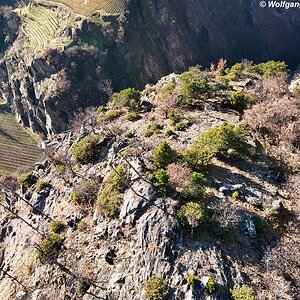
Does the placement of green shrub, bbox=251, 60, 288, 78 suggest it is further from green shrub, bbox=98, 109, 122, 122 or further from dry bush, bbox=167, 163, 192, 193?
dry bush, bbox=167, 163, 192, 193

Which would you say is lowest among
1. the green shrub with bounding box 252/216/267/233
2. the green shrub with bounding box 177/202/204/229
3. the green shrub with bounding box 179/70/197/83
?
the green shrub with bounding box 252/216/267/233

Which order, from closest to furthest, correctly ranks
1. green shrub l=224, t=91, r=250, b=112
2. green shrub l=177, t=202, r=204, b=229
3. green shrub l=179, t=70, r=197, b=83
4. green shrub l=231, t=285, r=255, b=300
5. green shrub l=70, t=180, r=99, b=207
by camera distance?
green shrub l=231, t=285, r=255, b=300 < green shrub l=177, t=202, r=204, b=229 < green shrub l=70, t=180, r=99, b=207 < green shrub l=224, t=91, r=250, b=112 < green shrub l=179, t=70, r=197, b=83

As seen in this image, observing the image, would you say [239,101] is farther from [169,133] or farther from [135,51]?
[135,51]

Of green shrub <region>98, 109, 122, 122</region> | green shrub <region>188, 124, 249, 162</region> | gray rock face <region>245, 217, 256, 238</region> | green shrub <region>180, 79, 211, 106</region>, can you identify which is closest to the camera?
gray rock face <region>245, 217, 256, 238</region>

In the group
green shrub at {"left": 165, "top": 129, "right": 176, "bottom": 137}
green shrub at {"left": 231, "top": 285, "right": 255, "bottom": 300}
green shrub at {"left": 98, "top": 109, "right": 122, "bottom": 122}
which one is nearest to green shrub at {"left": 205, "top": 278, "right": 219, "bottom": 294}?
green shrub at {"left": 231, "top": 285, "right": 255, "bottom": 300}

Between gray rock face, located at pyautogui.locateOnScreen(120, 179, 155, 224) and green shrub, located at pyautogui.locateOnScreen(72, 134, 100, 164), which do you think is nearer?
gray rock face, located at pyautogui.locateOnScreen(120, 179, 155, 224)

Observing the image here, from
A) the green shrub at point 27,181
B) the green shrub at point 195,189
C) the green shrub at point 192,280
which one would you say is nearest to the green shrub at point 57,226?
the green shrub at point 27,181

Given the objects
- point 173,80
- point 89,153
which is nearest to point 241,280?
point 89,153

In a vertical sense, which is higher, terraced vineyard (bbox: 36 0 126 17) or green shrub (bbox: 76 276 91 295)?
terraced vineyard (bbox: 36 0 126 17)
